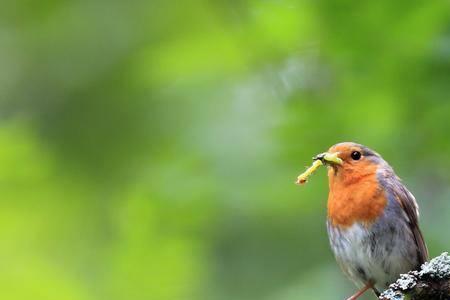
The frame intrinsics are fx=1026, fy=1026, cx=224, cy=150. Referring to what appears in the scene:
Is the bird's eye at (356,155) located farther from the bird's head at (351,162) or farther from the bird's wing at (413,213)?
the bird's wing at (413,213)

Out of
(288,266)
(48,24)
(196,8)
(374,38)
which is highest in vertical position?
(48,24)

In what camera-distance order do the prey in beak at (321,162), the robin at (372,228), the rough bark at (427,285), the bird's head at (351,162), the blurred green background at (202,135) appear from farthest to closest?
1. the blurred green background at (202,135)
2. the bird's head at (351,162)
3. the robin at (372,228)
4. the prey in beak at (321,162)
5. the rough bark at (427,285)

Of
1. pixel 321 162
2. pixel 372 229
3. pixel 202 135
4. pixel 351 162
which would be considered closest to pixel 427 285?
pixel 372 229

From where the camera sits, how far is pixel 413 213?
6.11m

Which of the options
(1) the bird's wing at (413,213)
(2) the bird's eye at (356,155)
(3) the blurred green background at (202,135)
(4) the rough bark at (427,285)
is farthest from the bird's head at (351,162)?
(4) the rough bark at (427,285)

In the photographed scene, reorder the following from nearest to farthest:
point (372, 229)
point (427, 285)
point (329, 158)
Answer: point (427, 285) → point (372, 229) → point (329, 158)

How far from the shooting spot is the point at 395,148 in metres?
6.50

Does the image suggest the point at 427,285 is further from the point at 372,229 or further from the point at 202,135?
the point at 202,135

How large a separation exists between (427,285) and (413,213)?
1.98 metres

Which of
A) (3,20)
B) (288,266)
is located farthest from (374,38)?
(3,20)

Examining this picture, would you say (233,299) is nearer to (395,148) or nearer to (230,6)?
(395,148)

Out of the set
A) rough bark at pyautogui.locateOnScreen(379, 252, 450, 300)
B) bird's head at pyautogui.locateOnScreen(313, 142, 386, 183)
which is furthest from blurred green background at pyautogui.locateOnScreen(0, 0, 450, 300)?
rough bark at pyautogui.locateOnScreen(379, 252, 450, 300)

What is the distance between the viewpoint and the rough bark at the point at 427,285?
4.16m

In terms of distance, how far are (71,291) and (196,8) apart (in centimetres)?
304
